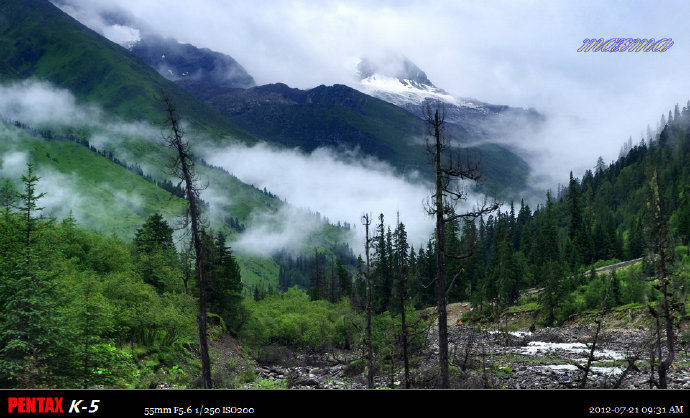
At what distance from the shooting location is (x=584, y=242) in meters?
106

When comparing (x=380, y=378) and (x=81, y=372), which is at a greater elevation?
(x=81, y=372)

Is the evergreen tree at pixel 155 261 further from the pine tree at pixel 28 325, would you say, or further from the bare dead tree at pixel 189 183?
the pine tree at pixel 28 325
